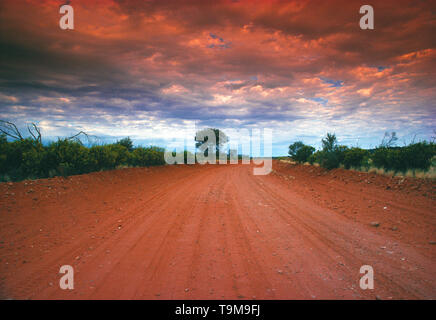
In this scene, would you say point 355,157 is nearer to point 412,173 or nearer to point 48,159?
point 412,173

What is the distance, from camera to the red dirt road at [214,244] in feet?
9.40

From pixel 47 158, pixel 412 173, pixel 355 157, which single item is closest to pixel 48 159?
pixel 47 158

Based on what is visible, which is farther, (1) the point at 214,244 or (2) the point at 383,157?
(2) the point at 383,157

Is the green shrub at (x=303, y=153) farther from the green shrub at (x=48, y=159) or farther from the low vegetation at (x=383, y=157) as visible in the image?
the green shrub at (x=48, y=159)

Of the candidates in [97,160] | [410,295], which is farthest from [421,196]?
[97,160]

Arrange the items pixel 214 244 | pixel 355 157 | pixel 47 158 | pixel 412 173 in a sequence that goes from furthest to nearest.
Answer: pixel 355 157 < pixel 47 158 < pixel 412 173 < pixel 214 244

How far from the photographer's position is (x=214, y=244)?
4.15m

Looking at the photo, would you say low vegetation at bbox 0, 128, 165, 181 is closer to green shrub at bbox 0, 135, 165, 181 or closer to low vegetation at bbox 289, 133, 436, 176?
green shrub at bbox 0, 135, 165, 181

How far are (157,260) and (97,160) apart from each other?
31.9 ft

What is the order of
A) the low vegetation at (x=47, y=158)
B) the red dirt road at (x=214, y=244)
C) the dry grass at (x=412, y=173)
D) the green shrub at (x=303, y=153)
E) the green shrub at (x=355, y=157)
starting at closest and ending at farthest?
→ the red dirt road at (x=214, y=244) < the dry grass at (x=412, y=173) < the low vegetation at (x=47, y=158) < the green shrub at (x=355, y=157) < the green shrub at (x=303, y=153)

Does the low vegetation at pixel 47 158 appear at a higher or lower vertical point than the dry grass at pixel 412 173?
higher

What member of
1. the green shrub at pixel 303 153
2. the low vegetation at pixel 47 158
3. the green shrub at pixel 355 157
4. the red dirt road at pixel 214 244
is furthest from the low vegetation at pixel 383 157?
the low vegetation at pixel 47 158

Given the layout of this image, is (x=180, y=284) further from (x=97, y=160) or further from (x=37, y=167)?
(x=97, y=160)
